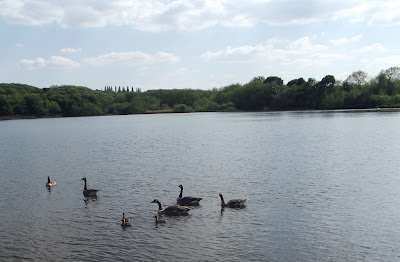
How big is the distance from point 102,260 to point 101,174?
57.3 feet

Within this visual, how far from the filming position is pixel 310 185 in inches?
950

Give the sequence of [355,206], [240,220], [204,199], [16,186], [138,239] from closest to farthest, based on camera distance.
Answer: [138,239], [240,220], [355,206], [204,199], [16,186]

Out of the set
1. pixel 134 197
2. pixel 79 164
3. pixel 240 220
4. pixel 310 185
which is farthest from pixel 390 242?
pixel 79 164

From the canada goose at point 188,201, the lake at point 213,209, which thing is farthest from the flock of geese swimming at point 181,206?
the lake at point 213,209

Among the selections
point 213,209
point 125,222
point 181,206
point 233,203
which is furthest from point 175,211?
point 233,203

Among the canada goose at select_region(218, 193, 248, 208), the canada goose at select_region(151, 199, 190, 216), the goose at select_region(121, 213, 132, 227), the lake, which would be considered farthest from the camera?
the canada goose at select_region(218, 193, 248, 208)

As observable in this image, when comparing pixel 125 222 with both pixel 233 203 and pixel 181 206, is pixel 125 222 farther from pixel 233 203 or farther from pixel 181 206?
pixel 233 203

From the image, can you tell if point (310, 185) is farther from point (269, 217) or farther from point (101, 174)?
point (101, 174)

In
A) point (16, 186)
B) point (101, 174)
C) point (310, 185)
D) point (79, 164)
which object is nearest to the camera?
point (310, 185)

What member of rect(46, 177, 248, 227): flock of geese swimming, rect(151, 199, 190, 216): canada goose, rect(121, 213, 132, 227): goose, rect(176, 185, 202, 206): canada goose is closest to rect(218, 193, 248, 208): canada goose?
rect(46, 177, 248, 227): flock of geese swimming

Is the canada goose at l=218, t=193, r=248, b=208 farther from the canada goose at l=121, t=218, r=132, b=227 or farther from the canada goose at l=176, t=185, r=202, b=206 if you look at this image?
the canada goose at l=121, t=218, r=132, b=227

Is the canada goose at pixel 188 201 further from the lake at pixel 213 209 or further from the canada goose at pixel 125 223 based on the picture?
the canada goose at pixel 125 223

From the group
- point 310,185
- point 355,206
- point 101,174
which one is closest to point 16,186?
point 101,174

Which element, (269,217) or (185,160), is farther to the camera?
(185,160)
